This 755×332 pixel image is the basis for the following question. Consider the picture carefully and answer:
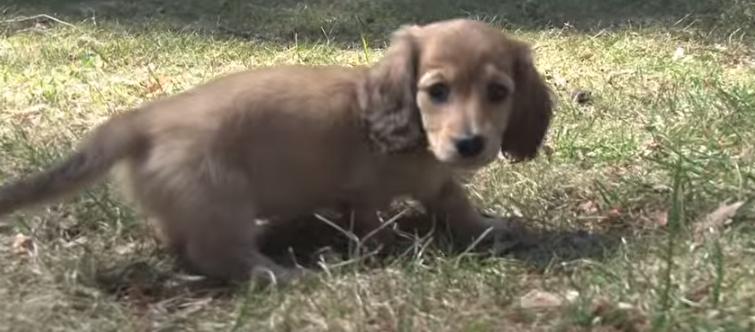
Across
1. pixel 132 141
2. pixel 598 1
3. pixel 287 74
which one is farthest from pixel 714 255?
pixel 598 1

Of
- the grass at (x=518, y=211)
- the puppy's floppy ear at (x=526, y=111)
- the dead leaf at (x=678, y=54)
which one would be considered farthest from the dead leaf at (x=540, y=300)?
the dead leaf at (x=678, y=54)

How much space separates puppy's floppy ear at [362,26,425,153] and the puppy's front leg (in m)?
0.29

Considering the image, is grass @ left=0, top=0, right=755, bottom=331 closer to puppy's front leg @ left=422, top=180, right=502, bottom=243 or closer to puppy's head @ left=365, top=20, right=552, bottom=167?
puppy's front leg @ left=422, top=180, right=502, bottom=243

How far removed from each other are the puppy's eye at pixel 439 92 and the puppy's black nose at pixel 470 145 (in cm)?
14

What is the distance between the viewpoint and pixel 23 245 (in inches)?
144

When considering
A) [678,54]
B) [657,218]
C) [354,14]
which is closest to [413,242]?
[657,218]

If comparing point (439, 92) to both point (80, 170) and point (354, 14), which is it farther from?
point (354, 14)

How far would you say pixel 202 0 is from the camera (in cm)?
839

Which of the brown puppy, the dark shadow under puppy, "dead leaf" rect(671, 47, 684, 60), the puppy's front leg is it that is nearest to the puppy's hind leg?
the brown puppy

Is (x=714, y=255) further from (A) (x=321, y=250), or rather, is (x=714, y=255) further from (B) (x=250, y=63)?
→ (B) (x=250, y=63)

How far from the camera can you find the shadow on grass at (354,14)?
7.36m

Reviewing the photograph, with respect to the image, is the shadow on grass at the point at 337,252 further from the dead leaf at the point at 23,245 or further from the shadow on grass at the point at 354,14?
the shadow on grass at the point at 354,14

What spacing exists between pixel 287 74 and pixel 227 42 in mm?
3363

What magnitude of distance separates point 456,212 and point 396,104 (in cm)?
42
